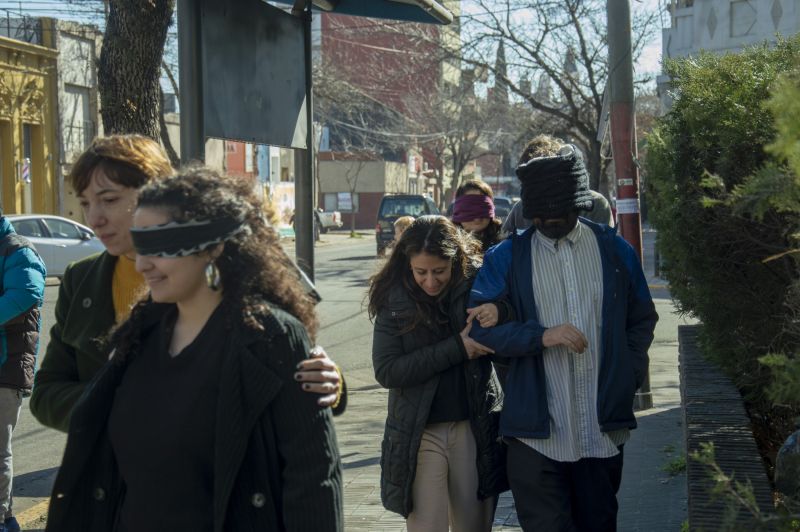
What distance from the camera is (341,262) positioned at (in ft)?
111

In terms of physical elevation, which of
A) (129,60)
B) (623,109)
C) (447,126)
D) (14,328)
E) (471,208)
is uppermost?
(447,126)

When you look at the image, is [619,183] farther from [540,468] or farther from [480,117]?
[480,117]

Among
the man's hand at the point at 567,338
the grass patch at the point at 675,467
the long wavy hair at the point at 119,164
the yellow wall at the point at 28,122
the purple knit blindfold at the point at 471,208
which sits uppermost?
the yellow wall at the point at 28,122

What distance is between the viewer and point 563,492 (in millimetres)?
4402

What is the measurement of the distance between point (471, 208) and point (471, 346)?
1832mm

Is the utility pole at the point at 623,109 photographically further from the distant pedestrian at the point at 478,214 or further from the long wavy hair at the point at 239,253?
the long wavy hair at the point at 239,253

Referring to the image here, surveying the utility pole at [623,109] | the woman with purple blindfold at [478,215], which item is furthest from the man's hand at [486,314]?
the utility pole at [623,109]

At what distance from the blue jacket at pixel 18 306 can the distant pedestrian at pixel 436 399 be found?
2.06 meters

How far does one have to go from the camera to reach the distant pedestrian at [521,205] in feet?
19.4

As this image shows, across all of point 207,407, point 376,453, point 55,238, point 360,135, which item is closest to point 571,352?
point 207,407

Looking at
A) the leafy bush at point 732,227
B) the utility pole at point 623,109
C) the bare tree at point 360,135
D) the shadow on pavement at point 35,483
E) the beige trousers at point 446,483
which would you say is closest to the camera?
the beige trousers at point 446,483

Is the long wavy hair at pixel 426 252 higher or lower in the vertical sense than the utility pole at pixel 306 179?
lower

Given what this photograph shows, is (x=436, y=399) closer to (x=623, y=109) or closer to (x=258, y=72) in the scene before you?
(x=258, y=72)

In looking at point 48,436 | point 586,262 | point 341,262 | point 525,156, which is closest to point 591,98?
point 341,262
